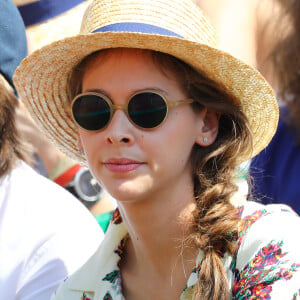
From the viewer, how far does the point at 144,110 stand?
7.44 ft

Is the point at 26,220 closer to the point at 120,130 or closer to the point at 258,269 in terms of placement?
the point at 120,130

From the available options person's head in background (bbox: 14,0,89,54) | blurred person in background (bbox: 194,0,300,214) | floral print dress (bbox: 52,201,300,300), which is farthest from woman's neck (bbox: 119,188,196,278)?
person's head in background (bbox: 14,0,89,54)

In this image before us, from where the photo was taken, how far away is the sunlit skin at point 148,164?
2.30 m

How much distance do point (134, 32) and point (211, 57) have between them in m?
0.27

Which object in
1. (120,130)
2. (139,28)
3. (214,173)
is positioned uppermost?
(139,28)

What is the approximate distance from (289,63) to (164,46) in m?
1.01

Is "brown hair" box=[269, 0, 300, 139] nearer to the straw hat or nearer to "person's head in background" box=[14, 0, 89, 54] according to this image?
the straw hat

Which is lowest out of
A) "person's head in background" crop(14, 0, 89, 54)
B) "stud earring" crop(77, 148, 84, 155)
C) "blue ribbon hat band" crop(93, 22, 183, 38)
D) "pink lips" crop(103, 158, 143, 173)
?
"stud earring" crop(77, 148, 84, 155)

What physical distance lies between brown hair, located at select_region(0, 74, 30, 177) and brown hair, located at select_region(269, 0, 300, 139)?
1.20 meters

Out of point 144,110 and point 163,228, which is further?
point 163,228

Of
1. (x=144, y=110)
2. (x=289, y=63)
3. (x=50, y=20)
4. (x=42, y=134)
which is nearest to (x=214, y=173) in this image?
(x=144, y=110)

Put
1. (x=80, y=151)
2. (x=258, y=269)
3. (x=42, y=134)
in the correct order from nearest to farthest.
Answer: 1. (x=258, y=269)
2. (x=80, y=151)
3. (x=42, y=134)

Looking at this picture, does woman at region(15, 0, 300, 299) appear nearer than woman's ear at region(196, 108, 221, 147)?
Yes

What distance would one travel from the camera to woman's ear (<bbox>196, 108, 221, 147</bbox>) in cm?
246
